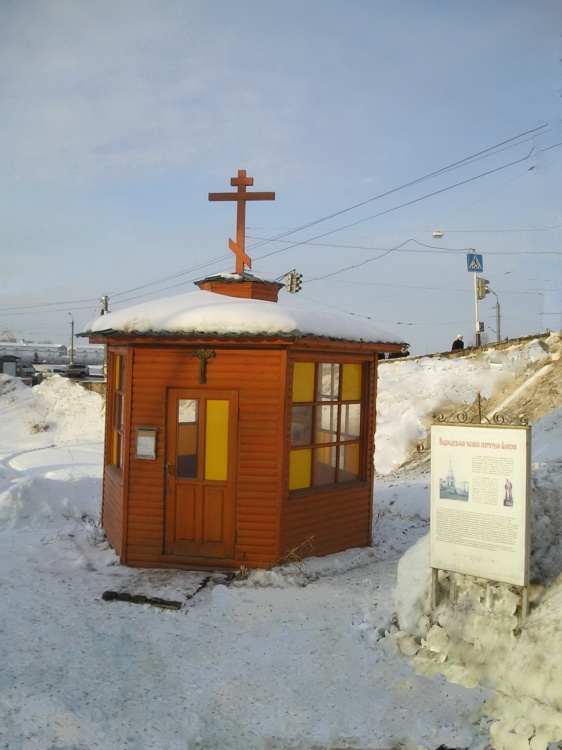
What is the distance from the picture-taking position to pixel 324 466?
26.5ft

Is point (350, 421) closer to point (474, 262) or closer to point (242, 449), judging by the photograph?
point (242, 449)

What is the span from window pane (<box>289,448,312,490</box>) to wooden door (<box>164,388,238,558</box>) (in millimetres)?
766

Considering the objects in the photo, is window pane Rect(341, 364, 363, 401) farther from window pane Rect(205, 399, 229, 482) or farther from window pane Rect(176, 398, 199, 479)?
window pane Rect(176, 398, 199, 479)

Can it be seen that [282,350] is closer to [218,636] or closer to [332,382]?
[332,382]

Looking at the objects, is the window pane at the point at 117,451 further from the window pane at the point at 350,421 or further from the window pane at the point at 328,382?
the window pane at the point at 350,421

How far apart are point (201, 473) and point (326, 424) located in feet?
5.98

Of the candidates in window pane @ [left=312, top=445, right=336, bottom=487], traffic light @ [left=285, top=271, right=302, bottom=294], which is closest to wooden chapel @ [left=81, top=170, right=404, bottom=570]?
window pane @ [left=312, top=445, right=336, bottom=487]

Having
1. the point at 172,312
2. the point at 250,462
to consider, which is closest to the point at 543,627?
the point at 250,462

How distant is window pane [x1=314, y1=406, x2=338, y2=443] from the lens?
26.1 feet

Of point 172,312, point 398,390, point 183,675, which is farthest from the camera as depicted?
point 398,390

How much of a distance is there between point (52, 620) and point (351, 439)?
14.5 feet

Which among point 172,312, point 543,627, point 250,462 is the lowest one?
point 543,627

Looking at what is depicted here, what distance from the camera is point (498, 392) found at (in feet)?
56.1

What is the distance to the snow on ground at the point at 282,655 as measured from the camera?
4.16 metres
